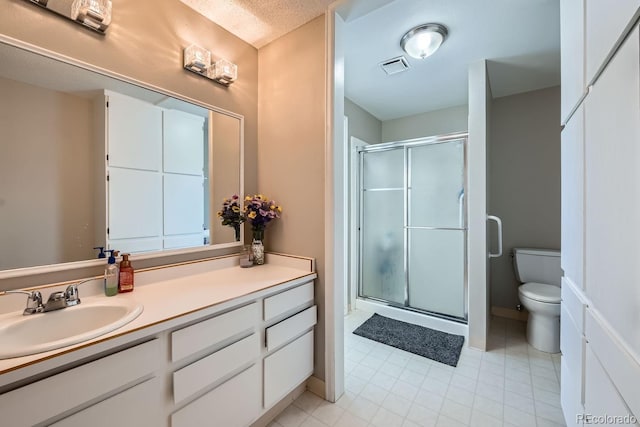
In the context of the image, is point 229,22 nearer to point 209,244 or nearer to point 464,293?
point 209,244

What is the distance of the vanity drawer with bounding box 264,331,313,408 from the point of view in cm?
134

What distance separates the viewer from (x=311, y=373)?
Result: 1641 mm

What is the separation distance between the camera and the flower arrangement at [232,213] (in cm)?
177

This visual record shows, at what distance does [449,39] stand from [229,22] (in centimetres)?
158

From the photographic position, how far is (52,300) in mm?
995

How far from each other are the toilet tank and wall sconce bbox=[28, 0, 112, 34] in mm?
3616

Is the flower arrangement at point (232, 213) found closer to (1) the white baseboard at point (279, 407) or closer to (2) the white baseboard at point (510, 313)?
(1) the white baseboard at point (279, 407)

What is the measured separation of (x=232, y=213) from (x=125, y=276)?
2.34 ft

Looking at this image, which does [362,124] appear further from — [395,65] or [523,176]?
→ [523,176]

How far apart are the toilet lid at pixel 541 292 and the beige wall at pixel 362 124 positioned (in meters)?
2.31

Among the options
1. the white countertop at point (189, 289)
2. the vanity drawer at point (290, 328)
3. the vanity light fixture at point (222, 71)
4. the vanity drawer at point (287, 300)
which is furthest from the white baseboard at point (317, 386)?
the vanity light fixture at point (222, 71)

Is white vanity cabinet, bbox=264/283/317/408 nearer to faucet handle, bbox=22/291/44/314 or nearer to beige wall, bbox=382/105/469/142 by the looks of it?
faucet handle, bbox=22/291/44/314

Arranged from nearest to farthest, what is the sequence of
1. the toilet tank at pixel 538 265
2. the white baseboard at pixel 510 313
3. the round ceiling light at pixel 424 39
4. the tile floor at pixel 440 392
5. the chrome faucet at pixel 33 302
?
the chrome faucet at pixel 33 302, the tile floor at pixel 440 392, the round ceiling light at pixel 424 39, the toilet tank at pixel 538 265, the white baseboard at pixel 510 313

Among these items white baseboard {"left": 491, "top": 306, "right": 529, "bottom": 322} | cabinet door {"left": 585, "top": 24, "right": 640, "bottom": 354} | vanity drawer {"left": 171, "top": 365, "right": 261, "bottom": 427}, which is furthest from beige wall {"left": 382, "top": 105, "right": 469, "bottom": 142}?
Result: vanity drawer {"left": 171, "top": 365, "right": 261, "bottom": 427}
